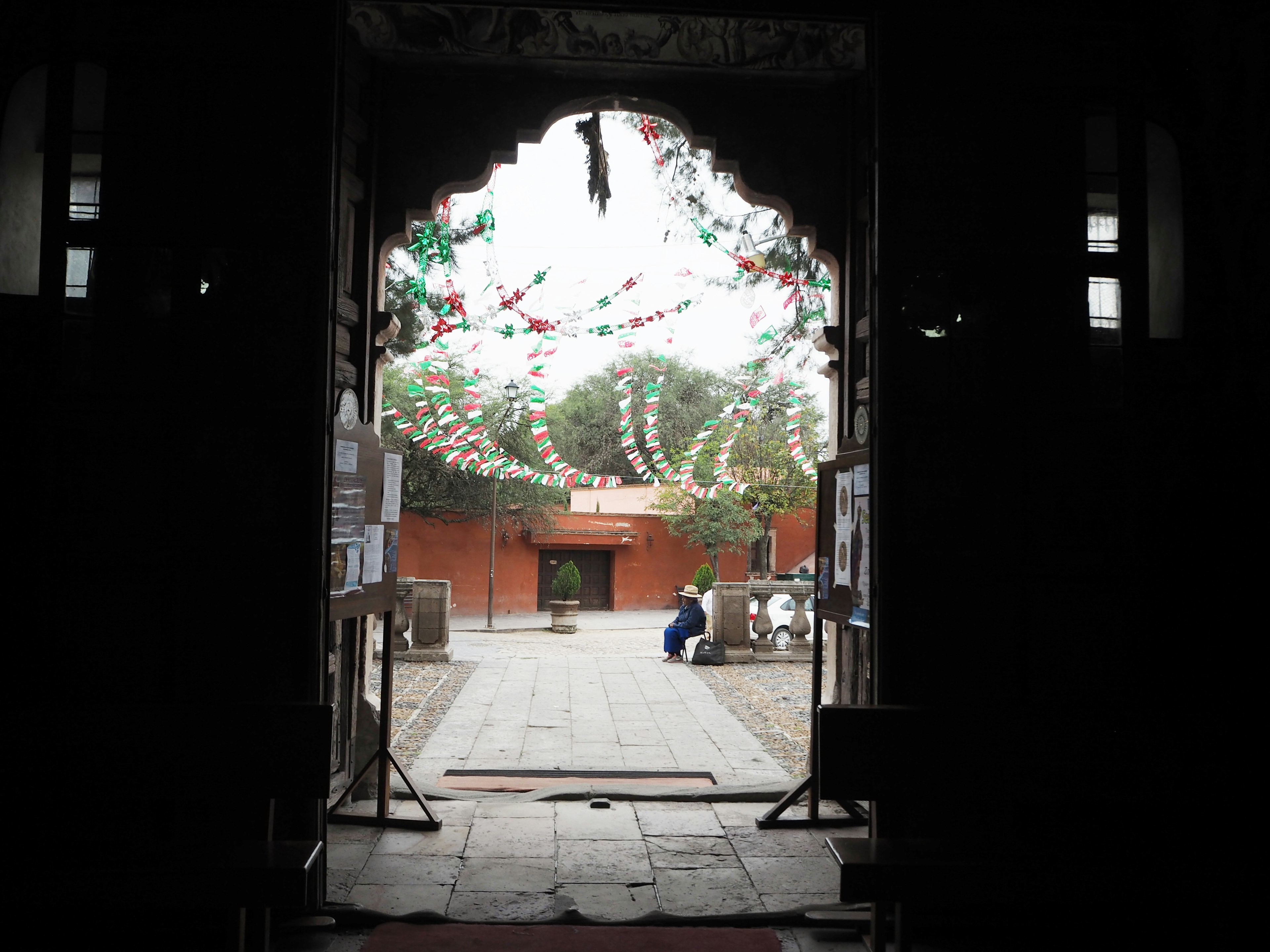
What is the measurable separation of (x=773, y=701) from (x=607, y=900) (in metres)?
5.97

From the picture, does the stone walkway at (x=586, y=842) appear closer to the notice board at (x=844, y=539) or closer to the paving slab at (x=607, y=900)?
the paving slab at (x=607, y=900)

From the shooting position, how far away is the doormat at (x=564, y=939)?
292 cm

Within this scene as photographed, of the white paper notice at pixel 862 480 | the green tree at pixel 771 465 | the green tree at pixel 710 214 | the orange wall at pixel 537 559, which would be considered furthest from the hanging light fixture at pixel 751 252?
the orange wall at pixel 537 559

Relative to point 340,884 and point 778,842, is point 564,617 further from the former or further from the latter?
point 340,884

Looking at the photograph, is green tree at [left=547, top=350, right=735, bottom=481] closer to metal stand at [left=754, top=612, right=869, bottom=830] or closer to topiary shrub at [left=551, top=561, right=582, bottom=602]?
topiary shrub at [left=551, top=561, right=582, bottom=602]

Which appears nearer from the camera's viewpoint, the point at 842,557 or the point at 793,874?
the point at 793,874

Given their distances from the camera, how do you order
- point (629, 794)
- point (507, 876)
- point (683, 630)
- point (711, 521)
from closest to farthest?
point (507, 876) < point (629, 794) < point (683, 630) < point (711, 521)

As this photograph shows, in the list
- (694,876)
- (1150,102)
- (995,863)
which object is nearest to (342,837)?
(694,876)

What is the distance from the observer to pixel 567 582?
60.6 ft

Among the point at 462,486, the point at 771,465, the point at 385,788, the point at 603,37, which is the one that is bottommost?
the point at 385,788

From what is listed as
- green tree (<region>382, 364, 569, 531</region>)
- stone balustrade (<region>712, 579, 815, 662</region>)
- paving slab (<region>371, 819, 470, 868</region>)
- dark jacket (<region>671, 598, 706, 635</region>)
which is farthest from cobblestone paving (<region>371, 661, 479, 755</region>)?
A: green tree (<region>382, 364, 569, 531</region>)

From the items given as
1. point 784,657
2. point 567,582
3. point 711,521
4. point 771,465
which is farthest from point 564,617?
point 784,657

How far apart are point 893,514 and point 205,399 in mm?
2176

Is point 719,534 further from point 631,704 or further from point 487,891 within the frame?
point 487,891
